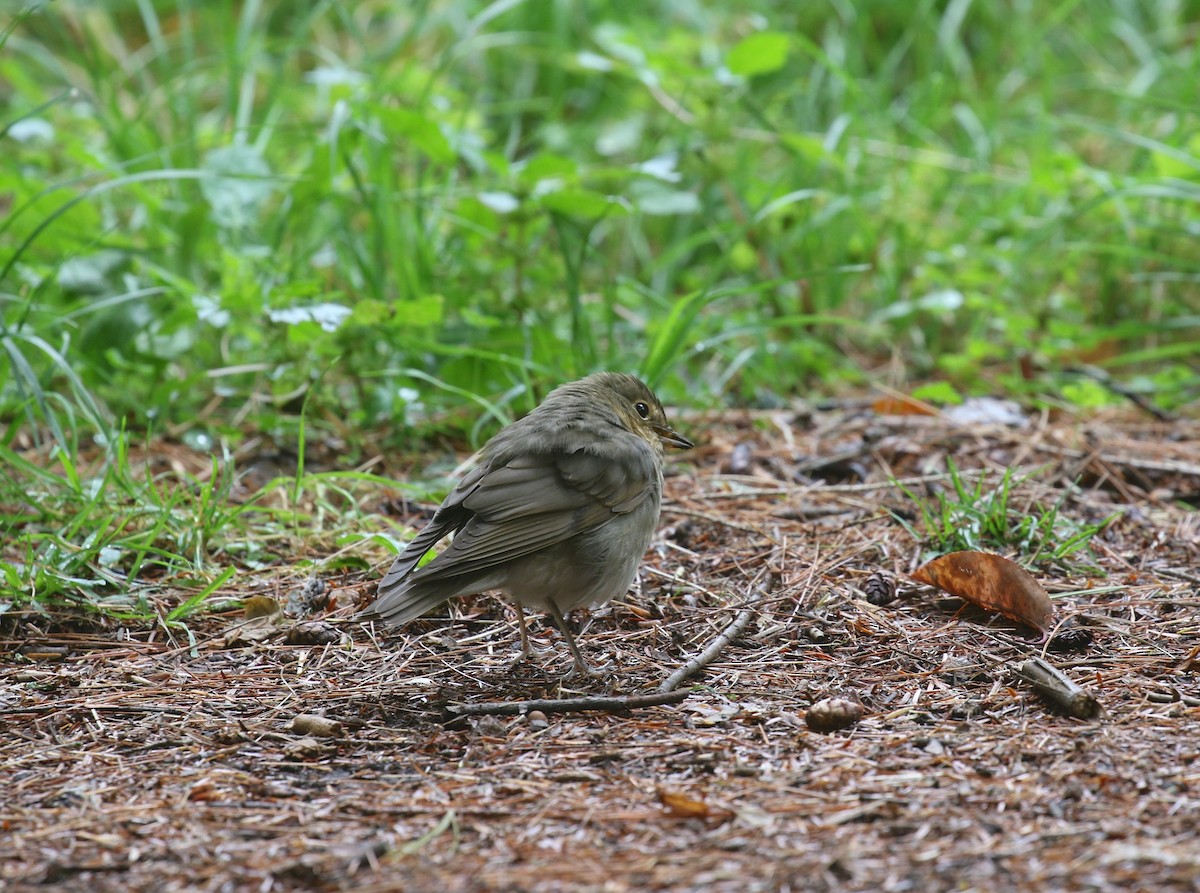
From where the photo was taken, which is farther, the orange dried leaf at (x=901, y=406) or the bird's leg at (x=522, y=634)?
the orange dried leaf at (x=901, y=406)

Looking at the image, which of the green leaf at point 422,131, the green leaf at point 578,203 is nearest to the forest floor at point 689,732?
the green leaf at point 578,203

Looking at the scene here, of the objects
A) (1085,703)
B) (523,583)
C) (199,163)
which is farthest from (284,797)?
(199,163)

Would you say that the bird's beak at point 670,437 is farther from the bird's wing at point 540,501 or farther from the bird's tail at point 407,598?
the bird's tail at point 407,598

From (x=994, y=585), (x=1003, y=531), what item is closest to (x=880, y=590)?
(x=994, y=585)

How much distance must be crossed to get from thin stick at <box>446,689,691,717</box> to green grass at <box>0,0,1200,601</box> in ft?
4.05

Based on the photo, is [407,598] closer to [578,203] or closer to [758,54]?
[578,203]

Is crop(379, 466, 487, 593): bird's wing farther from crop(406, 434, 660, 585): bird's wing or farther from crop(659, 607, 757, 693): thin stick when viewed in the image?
crop(659, 607, 757, 693): thin stick

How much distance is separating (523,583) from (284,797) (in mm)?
957

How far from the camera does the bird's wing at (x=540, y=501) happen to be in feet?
10.7

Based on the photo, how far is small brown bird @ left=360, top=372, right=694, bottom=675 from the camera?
3.24 meters

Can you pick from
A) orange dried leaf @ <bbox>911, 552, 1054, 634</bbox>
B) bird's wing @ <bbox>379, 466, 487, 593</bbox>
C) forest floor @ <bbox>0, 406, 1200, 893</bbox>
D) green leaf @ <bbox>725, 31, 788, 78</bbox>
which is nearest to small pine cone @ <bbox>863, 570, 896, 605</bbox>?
forest floor @ <bbox>0, 406, 1200, 893</bbox>

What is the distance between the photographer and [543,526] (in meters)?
3.43

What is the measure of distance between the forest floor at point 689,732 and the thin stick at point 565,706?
0.03m

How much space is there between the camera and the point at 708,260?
723cm
